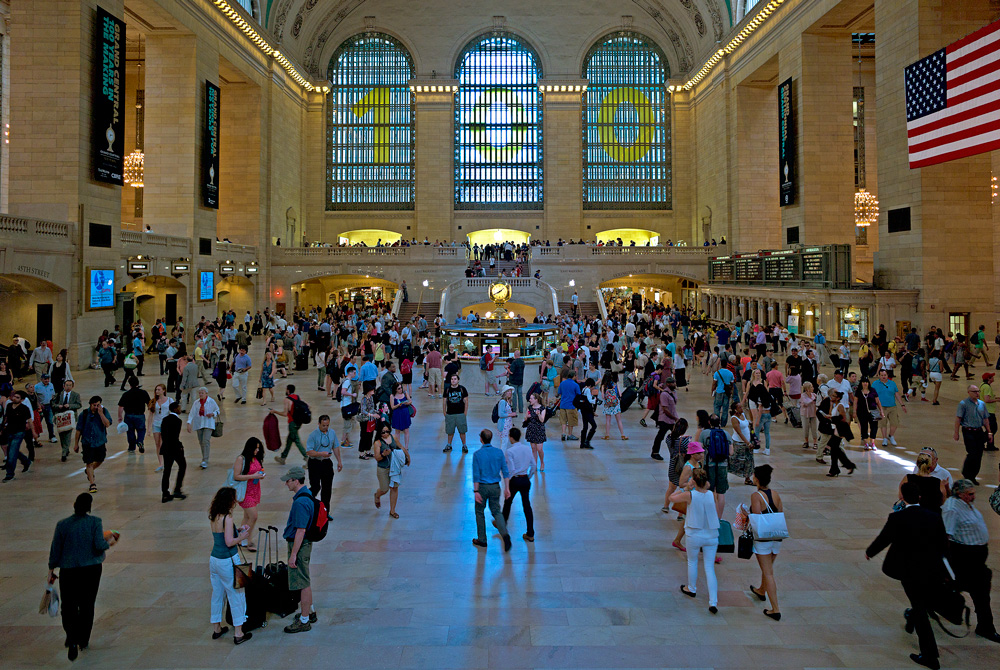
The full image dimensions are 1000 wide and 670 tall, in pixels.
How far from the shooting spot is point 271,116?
3866 cm

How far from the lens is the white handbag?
17.9ft

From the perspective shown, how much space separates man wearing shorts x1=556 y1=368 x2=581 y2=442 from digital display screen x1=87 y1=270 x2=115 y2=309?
54.8 ft

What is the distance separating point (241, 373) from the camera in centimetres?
1568

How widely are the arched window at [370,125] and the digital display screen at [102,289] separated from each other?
26528mm

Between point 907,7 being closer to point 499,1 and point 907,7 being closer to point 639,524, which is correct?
point 639,524

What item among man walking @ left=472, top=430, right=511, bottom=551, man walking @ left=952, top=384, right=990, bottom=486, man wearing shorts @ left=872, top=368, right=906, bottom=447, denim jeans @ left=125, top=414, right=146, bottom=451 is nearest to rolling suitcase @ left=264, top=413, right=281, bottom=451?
denim jeans @ left=125, top=414, right=146, bottom=451

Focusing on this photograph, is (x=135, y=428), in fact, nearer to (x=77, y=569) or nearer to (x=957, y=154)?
(x=77, y=569)

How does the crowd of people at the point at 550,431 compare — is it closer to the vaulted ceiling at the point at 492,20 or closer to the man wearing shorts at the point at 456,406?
the man wearing shorts at the point at 456,406

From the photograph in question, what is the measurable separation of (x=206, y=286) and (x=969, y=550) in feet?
98.5

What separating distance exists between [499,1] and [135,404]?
43269 mm

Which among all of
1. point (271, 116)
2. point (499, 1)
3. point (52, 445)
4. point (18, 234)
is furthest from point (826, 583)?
point (499, 1)

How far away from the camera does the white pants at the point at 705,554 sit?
570cm

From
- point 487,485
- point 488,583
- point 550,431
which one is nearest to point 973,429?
point 487,485

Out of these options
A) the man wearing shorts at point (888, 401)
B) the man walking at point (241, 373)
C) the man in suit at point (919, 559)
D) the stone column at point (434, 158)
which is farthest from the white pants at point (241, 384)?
the stone column at point (434, 158)
